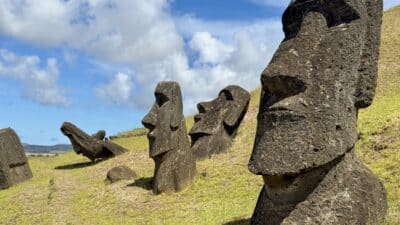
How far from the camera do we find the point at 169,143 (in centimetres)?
1909

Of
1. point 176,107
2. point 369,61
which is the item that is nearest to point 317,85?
point 369,61

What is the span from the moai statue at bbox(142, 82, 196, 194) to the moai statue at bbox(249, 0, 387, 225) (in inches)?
383

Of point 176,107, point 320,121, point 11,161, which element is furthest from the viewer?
point 11,161

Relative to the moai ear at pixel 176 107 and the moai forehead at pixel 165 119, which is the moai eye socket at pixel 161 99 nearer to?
the moai forehead at pixel 165 119

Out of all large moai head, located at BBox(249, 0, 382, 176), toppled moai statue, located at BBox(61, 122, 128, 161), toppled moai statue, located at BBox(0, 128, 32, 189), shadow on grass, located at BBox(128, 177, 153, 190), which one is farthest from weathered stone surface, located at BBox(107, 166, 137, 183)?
large moai head, located at BBox(249, 0, 382, 176)

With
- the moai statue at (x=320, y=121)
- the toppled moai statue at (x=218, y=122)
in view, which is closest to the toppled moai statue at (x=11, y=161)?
the toppled moai statue at (x=218, y=122)

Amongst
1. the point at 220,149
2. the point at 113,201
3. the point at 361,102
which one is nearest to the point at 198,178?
the point at 113,201

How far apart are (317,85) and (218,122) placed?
55.9 feet

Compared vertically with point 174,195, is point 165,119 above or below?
above

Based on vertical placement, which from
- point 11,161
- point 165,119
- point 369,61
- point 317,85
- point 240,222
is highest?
point 369,61

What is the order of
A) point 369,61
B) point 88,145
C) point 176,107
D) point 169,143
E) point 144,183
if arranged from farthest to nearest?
point 88,145
point 144,183
point 176,107
point 169,143
point 369,61

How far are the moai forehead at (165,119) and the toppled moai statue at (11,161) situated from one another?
8731mm

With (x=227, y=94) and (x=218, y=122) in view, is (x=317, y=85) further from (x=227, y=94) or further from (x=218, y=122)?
(x=227, y=94)

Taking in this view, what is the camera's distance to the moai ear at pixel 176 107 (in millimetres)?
19328
